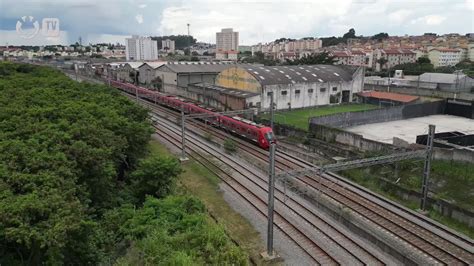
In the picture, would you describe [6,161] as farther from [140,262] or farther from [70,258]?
[140,262]

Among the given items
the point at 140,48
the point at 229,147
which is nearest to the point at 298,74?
the point at 229,147

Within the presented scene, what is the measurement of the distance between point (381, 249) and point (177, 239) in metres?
9.69

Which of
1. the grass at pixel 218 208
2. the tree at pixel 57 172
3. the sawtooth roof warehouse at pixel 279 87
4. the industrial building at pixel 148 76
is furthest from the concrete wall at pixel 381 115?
the industrial building at pixel 148 76

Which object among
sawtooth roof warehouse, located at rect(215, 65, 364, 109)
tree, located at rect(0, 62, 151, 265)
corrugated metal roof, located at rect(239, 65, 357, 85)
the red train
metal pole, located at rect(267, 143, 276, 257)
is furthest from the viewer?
corrugated metal roof, located at rect(239, 65, 357, 85)

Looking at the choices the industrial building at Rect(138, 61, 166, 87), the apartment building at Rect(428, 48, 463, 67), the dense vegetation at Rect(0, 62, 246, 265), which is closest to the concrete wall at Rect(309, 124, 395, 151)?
the dense vegetation at Rect(0, 62, 246, 265)

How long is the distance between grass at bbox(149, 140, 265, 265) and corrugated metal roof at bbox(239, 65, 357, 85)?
23757 mm

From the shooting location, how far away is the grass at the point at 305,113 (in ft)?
139

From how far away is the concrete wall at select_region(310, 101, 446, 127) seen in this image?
38156 millimetres

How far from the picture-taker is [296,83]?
51031 millimetres

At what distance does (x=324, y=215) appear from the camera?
21.0 m

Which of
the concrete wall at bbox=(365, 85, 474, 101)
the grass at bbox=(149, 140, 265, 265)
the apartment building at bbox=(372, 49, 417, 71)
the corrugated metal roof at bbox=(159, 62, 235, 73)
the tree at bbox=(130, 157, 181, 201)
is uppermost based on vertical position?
the apartment building at bbox=(372, 49, 417, 71)

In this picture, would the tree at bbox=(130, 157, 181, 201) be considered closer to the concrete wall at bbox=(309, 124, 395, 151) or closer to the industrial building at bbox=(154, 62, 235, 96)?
the concrete wall at bbox=(309, 124, 395, 151)

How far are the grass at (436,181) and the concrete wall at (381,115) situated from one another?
983cm

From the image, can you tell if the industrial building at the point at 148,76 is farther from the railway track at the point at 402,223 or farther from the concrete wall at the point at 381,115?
the railway track at the point at 402,223
